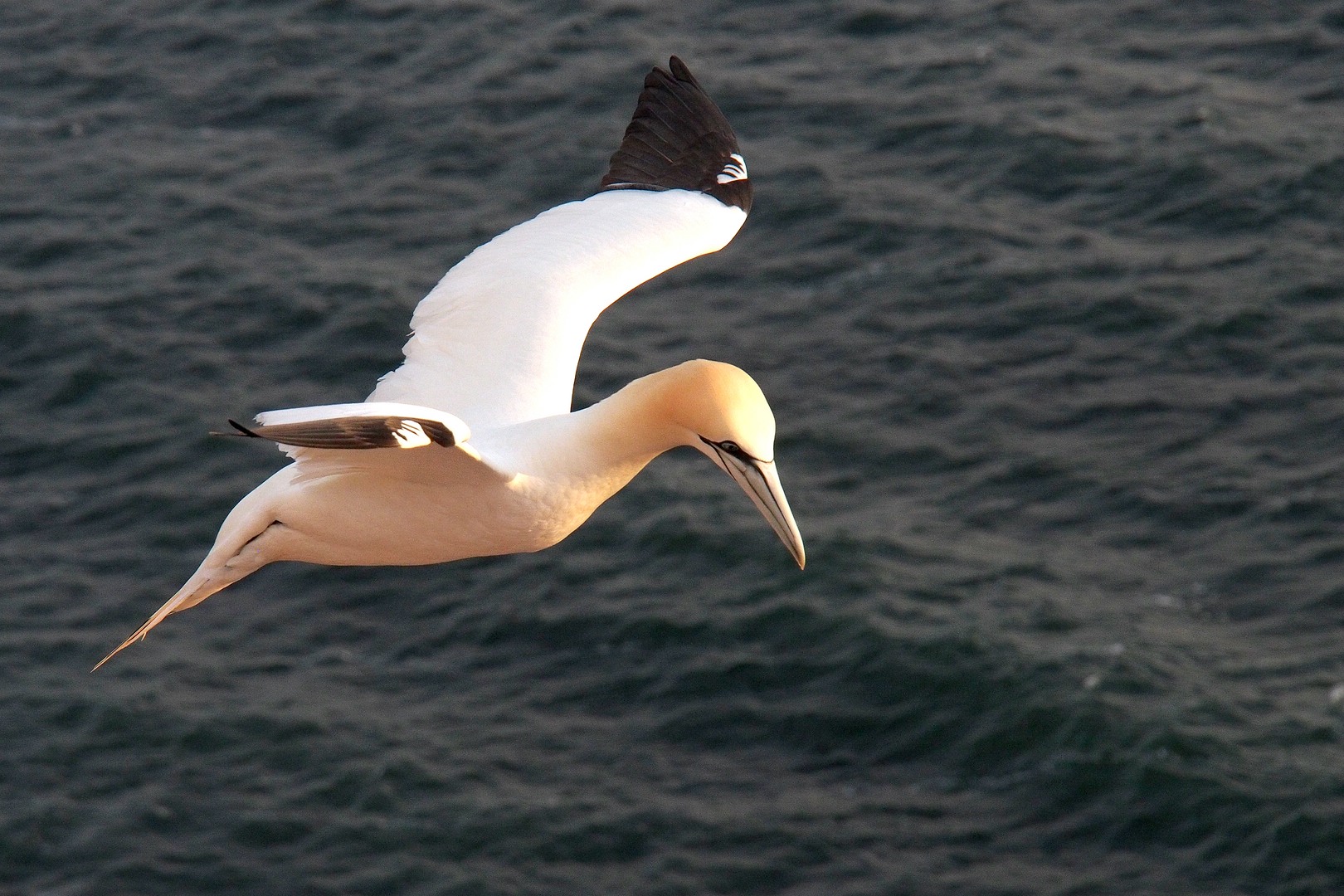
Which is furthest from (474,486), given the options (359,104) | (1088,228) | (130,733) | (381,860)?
(359,104)

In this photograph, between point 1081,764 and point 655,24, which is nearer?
point 1081,764

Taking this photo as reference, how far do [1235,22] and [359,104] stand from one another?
10.4 metres

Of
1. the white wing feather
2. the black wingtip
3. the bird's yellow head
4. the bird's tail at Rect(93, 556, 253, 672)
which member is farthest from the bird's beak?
the black wingtip

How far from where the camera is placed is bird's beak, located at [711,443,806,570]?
833 centimetres

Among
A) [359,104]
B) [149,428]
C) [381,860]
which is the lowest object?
[381,860]

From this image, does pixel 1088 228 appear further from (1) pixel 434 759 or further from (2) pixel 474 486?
(2) pixel 474 486

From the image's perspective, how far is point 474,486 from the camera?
27.7ft

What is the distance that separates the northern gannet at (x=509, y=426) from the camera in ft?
27.3

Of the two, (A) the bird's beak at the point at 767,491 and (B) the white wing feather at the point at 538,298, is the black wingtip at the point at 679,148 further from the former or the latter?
(A) the bird's beak at the point at 767,491

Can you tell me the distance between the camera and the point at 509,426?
9.08 meters

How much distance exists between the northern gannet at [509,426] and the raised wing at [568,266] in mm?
10

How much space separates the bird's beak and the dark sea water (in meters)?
9.64

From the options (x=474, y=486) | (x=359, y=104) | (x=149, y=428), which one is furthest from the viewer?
(x=359, y=104)

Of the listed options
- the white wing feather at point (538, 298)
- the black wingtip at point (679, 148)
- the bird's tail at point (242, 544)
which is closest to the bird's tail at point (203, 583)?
the bird's tail at point (242, 544)
